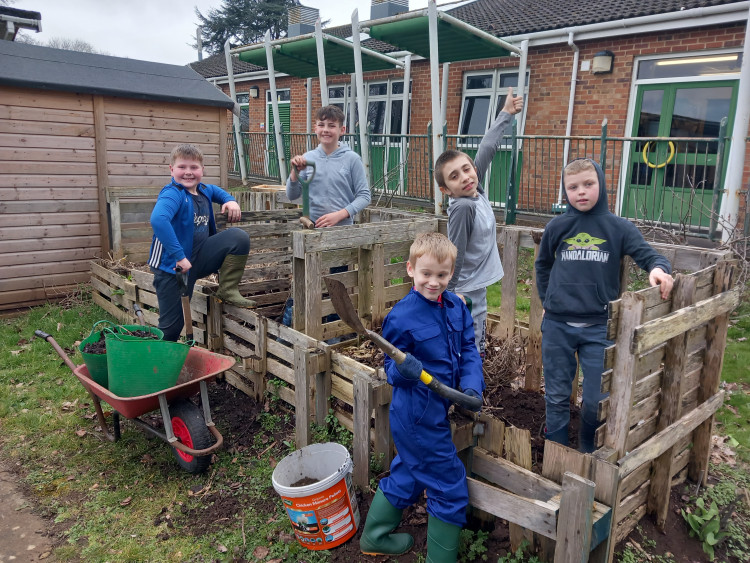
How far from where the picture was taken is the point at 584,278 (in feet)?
9.64

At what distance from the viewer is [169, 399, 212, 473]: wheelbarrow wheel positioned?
356 centimetres

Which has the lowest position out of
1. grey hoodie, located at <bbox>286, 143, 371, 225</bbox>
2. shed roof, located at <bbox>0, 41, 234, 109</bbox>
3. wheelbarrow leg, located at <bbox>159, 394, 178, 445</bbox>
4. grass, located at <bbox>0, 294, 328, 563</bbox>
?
grass, located at <bbox>0, 294, 328, 563</bbox>

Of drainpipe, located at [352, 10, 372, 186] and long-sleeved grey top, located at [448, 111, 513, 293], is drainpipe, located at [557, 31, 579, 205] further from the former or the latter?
long-sleeved grey top, located at [448, 111, 513, 293]

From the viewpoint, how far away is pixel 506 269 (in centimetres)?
430

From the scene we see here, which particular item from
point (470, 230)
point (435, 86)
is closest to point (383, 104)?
point (435, 86)

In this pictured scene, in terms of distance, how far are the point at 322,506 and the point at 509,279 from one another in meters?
2.28

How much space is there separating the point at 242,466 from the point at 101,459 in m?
1.03

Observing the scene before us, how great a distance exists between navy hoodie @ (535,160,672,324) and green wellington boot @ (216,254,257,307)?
2.47 m

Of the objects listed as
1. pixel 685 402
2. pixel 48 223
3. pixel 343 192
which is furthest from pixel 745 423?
pixel 48 223

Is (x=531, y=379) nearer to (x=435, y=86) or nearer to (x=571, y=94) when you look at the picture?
(x=435, y=86)

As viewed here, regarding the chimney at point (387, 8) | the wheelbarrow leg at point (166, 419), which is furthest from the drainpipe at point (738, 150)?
the chimney at point (387, 8)

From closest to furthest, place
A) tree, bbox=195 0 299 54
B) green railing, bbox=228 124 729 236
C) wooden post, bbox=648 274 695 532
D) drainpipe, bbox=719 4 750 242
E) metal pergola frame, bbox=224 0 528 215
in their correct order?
wooden post, bbox=648 274 695 532 < drainpipe, bbox=719 4 750 242 < green railing, bbox=228 124 729 236 < metal pergola frame, bbox=224 0 528 215 < tree, bbox=195 0 299 54

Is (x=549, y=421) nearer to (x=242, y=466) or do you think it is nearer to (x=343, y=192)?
(x=242, y=466)

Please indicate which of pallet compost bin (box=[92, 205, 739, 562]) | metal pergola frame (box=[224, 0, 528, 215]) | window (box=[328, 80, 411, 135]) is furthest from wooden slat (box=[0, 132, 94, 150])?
window (box=[328, 80, 411, 135])
